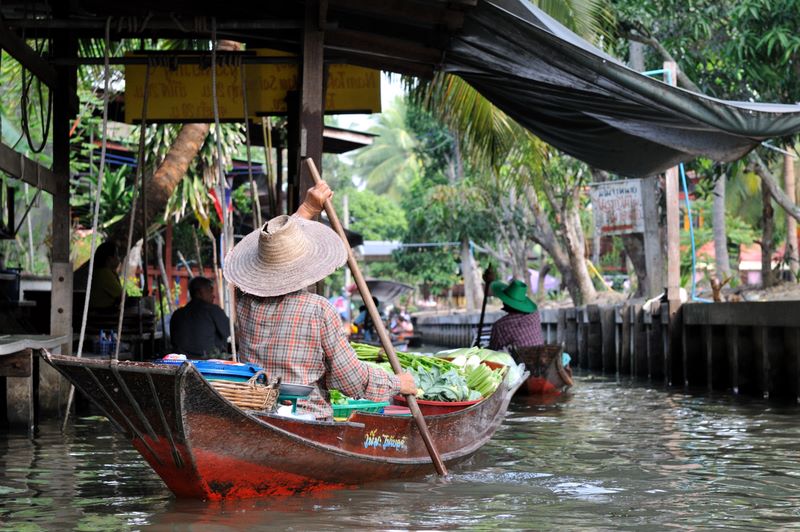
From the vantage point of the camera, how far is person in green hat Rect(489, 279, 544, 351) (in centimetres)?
1461

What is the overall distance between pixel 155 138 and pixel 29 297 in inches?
159

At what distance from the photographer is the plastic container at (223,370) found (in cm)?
601

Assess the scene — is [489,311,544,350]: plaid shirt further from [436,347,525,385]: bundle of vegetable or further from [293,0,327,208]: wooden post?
[293,0,327,208]: wooden post

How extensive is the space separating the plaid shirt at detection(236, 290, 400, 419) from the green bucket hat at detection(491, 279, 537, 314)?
779cm

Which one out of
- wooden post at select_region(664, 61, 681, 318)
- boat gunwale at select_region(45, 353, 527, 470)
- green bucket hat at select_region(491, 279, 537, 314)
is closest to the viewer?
boat gunwale at select_region(45, 353, 527, 470)

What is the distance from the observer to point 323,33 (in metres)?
8.78

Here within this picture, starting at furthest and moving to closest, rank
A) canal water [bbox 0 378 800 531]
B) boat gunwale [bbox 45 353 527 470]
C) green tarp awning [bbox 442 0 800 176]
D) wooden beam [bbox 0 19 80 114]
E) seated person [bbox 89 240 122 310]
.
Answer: seated person [bbox 89 240 122 310] → wooden beam [bbox 0 19 80 114] → green tarp awning [bbox 442 0 800 176] → canal water [bbox 0 378 800 531] → boat gunwale [bbox 45 353 527 470]

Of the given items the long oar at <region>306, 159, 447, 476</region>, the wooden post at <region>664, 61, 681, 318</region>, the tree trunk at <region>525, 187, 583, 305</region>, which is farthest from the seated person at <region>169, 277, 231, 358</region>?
the tree trunk at <region>525, 187, 583, 305</region>

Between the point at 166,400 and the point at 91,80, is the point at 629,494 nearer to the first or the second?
the point at 166,400

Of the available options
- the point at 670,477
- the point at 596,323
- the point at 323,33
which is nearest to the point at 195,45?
the point at 323,33

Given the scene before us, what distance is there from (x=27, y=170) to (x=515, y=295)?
6.90 meters

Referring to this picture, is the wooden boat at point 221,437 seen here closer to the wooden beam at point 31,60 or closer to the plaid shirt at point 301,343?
the plaid shirt at point 301,343

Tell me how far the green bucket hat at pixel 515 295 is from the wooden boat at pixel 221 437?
7246 mm

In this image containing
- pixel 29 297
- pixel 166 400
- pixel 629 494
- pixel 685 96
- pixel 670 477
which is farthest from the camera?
pixel 29 297
